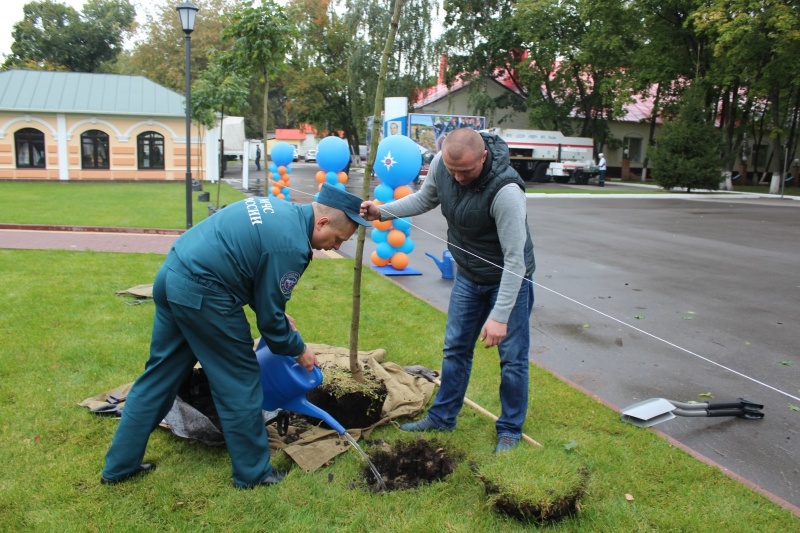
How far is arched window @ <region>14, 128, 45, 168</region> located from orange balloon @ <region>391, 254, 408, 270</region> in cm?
2666

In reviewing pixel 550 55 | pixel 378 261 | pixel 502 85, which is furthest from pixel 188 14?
pixel 502 85

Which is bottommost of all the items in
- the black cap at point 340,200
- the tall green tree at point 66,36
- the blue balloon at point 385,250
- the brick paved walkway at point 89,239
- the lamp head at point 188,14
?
the brick paved walkway at point 89,239

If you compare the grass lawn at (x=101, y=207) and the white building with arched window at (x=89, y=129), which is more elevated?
the white building with arched window at (x=89, y=129)

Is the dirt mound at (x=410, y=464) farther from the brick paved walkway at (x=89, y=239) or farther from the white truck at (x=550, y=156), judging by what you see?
the white truck at (x=550, y=156)

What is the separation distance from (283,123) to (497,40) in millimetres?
56283

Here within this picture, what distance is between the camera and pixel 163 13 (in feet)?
137

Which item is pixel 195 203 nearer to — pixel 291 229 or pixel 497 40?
pixel 291 229

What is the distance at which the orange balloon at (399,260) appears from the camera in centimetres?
932

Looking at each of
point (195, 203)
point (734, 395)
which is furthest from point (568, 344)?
point (195, 203)

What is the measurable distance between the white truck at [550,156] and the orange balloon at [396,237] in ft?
86.0

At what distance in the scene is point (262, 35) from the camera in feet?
39.2

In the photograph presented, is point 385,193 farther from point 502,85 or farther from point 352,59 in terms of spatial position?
point 502,85

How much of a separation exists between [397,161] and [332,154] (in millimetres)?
5195

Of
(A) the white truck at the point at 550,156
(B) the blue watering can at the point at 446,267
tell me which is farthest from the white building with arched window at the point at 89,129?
(B) the blue watering can at the point at 446,267
